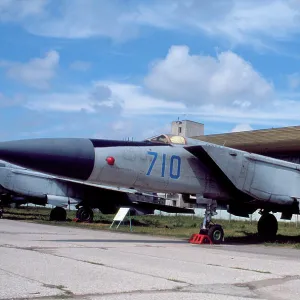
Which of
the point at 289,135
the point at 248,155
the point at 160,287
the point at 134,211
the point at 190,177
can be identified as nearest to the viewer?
the point at 160,287

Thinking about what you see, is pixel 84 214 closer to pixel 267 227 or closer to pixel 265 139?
pixel 267 227

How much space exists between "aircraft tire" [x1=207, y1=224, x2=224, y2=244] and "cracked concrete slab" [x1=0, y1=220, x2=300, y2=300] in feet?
9.96

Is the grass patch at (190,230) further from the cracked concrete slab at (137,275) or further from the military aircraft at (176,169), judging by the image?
the cracked concrete slab at (137,275)

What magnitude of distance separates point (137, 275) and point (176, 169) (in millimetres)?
5773

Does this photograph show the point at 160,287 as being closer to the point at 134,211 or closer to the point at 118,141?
the point at 118,141

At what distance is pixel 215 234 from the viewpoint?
1252cm

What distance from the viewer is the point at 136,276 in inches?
243

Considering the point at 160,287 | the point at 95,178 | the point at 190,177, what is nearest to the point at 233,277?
the point at 160,287

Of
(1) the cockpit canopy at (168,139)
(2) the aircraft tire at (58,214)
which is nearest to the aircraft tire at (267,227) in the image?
(1) the cockpit canopy at (168,139)

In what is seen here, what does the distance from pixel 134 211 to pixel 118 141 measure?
44.8ft

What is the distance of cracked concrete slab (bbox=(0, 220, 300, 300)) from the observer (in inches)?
200

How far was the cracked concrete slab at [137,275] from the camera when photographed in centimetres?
508

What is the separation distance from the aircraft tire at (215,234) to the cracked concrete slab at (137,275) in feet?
9.96

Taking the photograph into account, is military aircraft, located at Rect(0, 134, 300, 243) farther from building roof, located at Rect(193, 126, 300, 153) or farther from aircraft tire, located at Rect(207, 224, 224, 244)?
building roof, located at Rect(193, 126, 300, 153)
